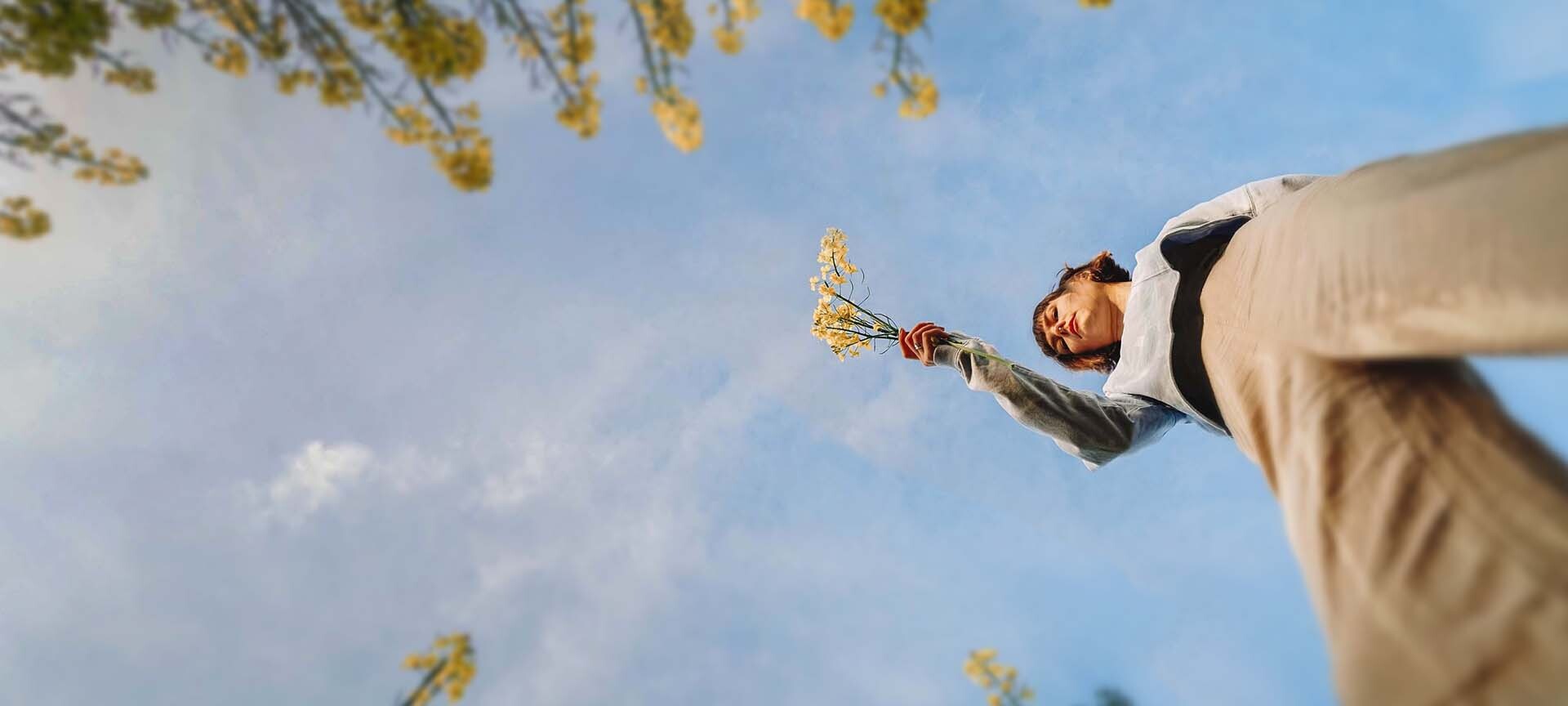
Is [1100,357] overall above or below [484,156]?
above

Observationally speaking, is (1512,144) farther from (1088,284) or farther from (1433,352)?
(1088,284)

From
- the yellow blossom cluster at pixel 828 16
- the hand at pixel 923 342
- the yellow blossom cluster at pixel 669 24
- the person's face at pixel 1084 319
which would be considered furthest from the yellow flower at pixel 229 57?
the person's face at pixel 1084 319

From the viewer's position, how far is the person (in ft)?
2.26

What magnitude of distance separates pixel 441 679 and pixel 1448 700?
1.61 metres

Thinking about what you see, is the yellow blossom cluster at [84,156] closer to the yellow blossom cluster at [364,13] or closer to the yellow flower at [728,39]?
the yellow blossom cluster at [364,13]

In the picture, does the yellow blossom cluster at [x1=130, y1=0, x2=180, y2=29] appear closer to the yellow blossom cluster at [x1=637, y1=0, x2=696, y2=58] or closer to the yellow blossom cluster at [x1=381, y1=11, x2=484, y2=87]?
the yellow blossom cluster at [x1=381, y1=11, x2=484, y2=87]

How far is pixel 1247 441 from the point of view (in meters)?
1.35

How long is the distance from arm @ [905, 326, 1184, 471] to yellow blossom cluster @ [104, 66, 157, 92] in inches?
73.7

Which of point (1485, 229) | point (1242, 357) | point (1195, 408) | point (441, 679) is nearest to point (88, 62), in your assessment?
point (441, 679)

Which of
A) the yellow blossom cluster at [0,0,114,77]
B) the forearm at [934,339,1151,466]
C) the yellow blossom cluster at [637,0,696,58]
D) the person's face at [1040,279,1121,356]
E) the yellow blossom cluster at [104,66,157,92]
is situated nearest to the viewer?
the yellow blossom cluster at [0,0,114,77]

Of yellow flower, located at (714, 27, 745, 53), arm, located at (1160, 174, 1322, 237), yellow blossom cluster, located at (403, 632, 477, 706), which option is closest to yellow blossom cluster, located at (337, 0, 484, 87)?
yellow flower, located at (714, 27, 745, 53)

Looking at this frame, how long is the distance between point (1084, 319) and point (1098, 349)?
→ 17 centimetres

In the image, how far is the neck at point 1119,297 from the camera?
2.05m

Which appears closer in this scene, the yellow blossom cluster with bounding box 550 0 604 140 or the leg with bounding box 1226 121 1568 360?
the leg with bounding box 1226 121 1568 360
